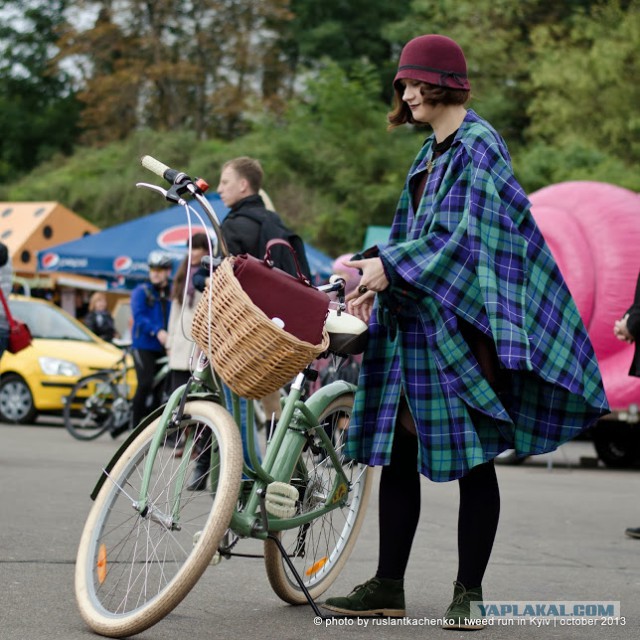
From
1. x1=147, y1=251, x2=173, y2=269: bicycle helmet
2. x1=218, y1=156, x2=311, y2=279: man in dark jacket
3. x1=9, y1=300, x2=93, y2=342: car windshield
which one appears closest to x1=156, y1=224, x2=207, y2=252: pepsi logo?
x1=9, y1=300, x2=93, y2=342: car windshield

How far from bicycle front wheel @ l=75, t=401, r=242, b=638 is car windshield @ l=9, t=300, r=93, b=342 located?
12.4 metres

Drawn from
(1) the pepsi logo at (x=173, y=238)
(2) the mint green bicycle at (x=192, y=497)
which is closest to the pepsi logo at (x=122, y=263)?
(1) the pepsi logo at (x=173, y=238)

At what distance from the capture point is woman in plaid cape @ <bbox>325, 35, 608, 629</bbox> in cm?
423

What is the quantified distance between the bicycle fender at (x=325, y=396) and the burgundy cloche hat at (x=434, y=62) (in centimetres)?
111

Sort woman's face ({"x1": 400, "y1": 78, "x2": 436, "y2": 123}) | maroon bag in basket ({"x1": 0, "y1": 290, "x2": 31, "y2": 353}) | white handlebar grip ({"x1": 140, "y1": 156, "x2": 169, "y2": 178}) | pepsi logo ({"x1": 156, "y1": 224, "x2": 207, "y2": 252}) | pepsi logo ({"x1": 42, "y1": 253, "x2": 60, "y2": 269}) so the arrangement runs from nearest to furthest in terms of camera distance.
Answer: white handlebar grip ({"x1": 140, "y1": 156, "x2": 169, "y2": 178}) < woman's face ({"x1": 400, "y1": 78, "x2": 436, "y2": 123}) < maroon bag in basket ({"x1": 0, "y1": 290, "x2": 31, "y2": 353}) < pepsi logo ({"x1": 156, "y1": 224, "x2": 207, "y2": 252}) < pepsi logo ({"x1": 42, "y1": 253, "x2": 60, "y2": 269})

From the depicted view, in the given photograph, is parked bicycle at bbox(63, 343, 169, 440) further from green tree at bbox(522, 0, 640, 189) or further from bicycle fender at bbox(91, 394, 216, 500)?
green tree at bbox(522, 0, 640, 189)

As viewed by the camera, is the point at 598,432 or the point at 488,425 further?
the point at 598,432

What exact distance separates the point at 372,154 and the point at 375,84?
2543 millimetres

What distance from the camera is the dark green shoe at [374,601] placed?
446 cm

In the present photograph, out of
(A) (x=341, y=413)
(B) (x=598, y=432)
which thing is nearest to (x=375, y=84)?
(B) (x=598, y=432)

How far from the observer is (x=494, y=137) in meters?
4.40

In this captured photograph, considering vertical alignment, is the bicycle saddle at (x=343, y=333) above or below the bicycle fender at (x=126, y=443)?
above

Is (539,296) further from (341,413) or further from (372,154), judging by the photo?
(372,154)

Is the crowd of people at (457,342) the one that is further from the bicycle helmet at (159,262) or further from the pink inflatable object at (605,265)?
the pink inflatable object at (605,265)
